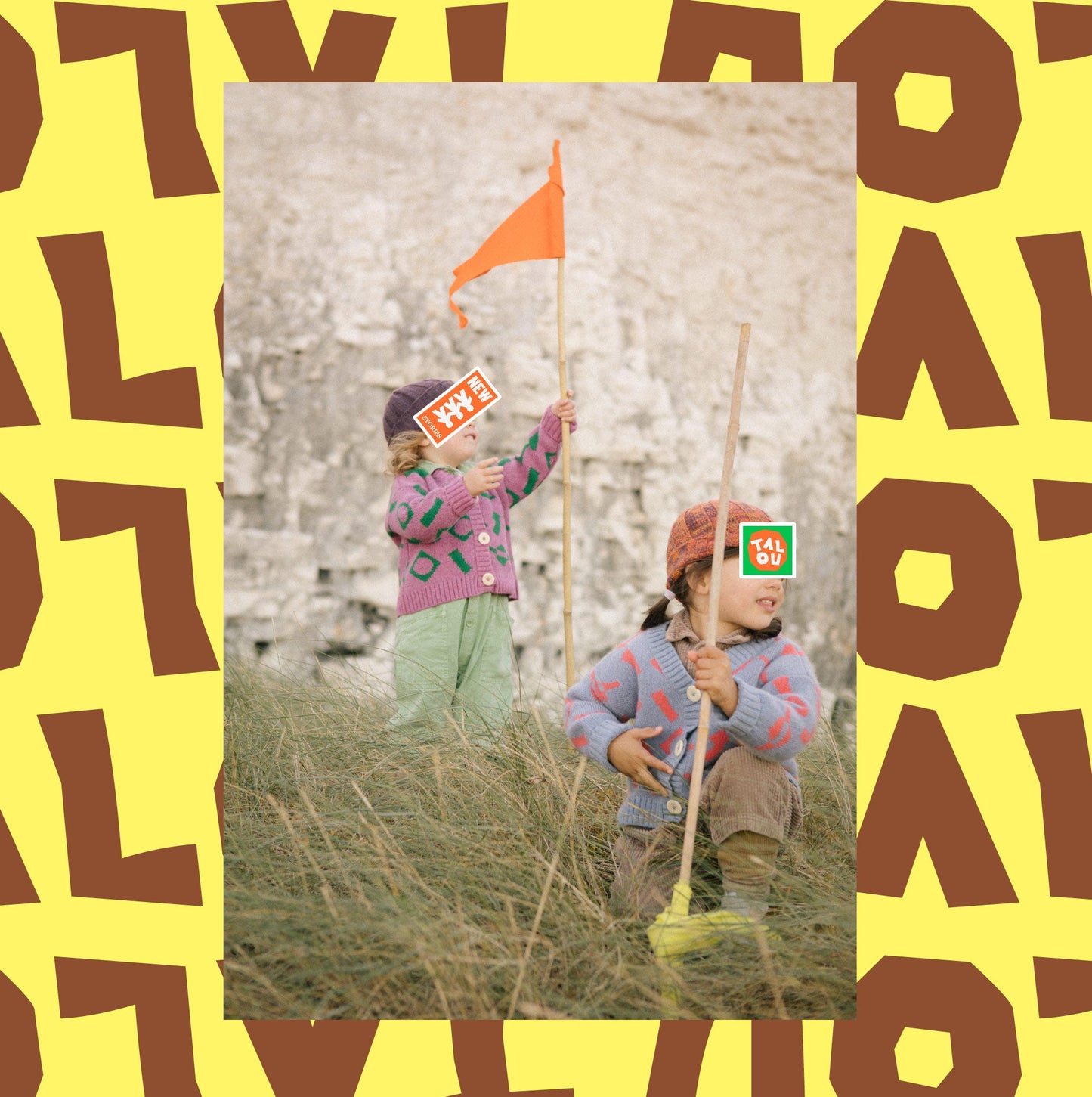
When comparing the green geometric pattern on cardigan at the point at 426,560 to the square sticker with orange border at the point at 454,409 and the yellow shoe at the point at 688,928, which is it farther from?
the yellow shoe at the point at 688,928

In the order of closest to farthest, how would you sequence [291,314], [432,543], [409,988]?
1. [409,988]
2. [432,543]
3. [291,314]

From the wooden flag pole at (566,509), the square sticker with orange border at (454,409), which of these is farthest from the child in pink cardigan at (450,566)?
the square sticker with orange border at (454,409)

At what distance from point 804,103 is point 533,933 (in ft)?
15.5

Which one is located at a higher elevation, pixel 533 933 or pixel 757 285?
pixel 757 285

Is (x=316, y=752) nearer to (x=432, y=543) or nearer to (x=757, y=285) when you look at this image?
(x=432, y=543)

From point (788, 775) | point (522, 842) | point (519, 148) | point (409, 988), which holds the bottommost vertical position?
point (409, 988)

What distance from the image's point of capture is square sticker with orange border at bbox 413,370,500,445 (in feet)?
11.3

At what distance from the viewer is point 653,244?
5777 mm

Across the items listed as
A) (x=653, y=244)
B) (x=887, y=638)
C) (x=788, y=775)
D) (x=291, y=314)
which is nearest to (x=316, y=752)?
(x=788, y=775)

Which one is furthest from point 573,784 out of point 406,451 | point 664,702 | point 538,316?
point 538,316

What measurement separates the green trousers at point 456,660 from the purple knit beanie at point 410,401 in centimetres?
60

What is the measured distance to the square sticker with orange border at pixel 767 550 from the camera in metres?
2.68

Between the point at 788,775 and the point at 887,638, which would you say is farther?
the point at 887,638

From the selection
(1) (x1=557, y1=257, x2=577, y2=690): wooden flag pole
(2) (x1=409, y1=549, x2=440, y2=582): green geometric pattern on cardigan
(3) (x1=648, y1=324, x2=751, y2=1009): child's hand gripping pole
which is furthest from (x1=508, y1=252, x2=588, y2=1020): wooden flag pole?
(2) (x1=409, y1=549, x2=440, y2=582): green geometric pattern on cardigan
